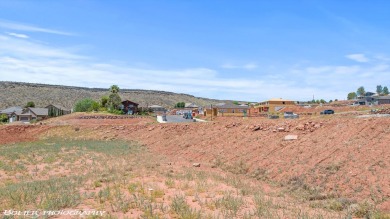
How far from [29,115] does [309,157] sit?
7795cm

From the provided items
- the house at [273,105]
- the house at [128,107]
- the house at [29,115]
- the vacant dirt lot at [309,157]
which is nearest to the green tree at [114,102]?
the house at [128,107]

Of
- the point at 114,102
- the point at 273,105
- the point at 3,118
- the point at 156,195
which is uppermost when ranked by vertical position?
the point at 114,102

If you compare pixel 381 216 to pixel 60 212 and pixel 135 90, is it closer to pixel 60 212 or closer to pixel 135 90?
pixel 60 212

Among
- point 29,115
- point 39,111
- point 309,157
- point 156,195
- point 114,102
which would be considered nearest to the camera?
point 156,195

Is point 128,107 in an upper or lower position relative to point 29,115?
upper

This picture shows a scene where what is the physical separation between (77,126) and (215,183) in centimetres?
4085

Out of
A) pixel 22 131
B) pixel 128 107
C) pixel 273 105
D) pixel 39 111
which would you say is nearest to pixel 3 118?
pixel 39 111

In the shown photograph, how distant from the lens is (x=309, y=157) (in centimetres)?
1744

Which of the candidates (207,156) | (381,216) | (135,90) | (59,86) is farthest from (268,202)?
(135,90)

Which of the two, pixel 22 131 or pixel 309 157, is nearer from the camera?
pixel 309 157

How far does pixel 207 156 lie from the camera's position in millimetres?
24500

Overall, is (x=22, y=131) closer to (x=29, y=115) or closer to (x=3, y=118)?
(x=3, y=118)

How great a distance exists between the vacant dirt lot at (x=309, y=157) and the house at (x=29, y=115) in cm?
5906

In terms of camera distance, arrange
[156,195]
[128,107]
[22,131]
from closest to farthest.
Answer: [156,195], [22,131], [128,107]
